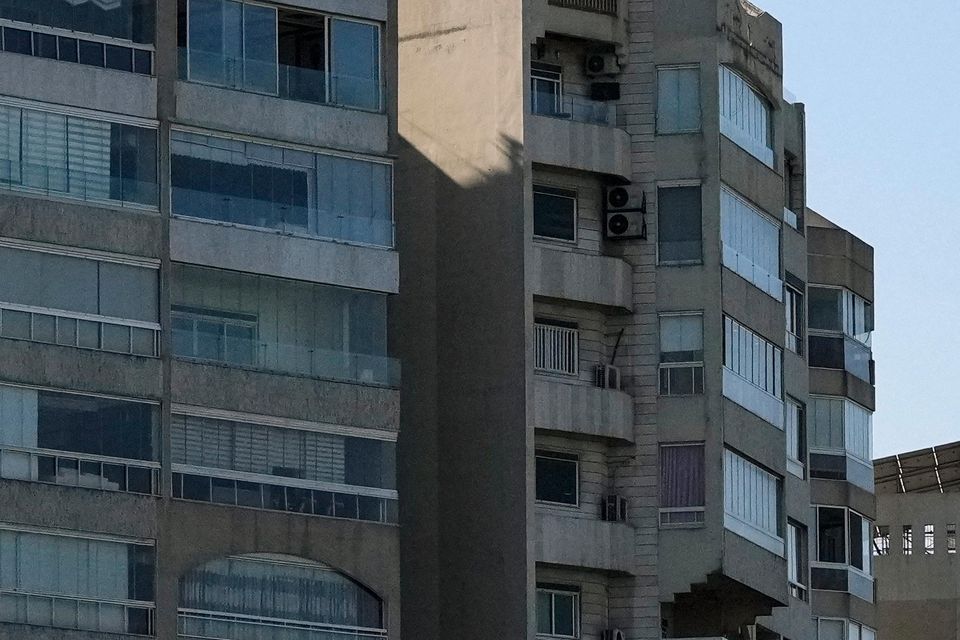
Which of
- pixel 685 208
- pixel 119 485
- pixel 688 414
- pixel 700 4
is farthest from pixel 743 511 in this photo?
pixel 119 485

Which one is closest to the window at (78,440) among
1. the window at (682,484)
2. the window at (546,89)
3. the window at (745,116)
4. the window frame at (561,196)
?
the window frame at (561,196)

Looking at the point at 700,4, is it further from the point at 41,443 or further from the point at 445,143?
the point at 41,443

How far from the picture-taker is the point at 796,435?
59281 millimetres

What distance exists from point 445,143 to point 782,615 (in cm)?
1097

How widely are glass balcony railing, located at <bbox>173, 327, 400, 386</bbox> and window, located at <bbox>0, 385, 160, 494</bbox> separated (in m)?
1.34

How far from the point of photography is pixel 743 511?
179 ft

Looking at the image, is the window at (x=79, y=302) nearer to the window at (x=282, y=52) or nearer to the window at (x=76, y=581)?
the window at (x=76, y=581)

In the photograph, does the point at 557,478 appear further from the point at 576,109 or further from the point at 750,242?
the point at 576,109

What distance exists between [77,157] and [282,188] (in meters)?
3.66

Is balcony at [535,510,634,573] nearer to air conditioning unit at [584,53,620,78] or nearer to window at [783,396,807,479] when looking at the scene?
window at [783,396,807,479]

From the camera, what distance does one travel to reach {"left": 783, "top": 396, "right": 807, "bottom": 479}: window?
5872cm

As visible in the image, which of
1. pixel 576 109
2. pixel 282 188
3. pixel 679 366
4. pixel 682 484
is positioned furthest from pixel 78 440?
pixel 576 109

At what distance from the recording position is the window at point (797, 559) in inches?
2306

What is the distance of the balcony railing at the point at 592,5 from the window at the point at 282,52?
4367 mm
